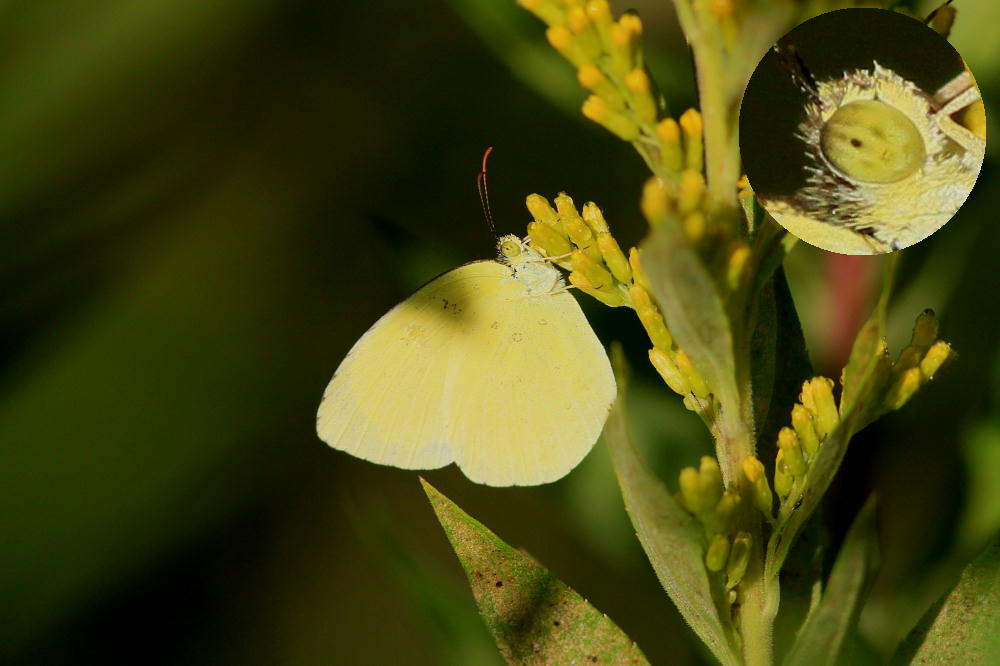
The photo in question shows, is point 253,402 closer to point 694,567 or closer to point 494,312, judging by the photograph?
point 494,312

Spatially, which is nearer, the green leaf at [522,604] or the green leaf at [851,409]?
the green leaf at [851,409]

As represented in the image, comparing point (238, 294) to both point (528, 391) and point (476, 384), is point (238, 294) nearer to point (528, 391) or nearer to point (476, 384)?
point (476, 384)

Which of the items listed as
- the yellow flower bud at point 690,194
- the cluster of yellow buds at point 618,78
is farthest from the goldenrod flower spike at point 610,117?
the yellow flower bud at point 690,194

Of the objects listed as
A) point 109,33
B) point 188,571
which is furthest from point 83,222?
point 188,571

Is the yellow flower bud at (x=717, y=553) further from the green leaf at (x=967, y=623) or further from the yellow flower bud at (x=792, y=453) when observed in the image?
the green leaf at (x=967, y=623)

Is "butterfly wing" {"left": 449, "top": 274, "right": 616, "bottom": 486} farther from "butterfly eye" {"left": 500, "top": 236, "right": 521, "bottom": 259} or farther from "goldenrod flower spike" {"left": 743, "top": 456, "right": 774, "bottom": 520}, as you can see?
"goldenrod flower spike" {"left": 743, "top": 456, "right": 774, "bottom": 520}

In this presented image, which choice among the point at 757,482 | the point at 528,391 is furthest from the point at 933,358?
the point at 528,391
